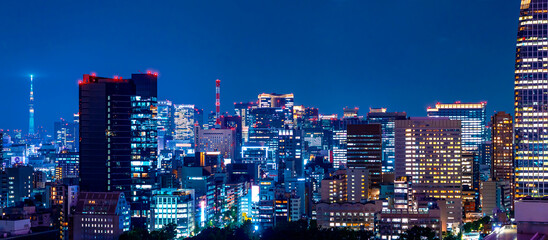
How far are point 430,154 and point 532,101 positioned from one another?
33.1 metres

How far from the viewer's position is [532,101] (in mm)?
68125

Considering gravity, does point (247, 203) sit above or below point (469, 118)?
below

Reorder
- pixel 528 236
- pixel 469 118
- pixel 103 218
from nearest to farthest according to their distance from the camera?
pixel 528 236, pixel 103 218, pixel 469 118

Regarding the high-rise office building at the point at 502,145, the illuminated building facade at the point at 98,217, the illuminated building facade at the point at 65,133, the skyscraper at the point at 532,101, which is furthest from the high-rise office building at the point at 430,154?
the illuminated building facade at the point at 65,133

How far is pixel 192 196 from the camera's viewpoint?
3211 inches

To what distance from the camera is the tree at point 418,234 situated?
61.1 m

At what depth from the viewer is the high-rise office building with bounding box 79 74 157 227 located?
81.8 m

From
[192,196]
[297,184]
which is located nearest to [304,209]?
[297,184]

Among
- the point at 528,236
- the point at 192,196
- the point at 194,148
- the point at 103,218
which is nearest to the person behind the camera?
the point at 528,236

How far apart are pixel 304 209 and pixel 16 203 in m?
35.2

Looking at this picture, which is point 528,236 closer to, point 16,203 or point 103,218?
→ point 103,218

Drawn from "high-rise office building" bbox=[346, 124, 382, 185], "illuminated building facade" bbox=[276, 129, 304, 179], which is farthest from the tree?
"illuminated building facade" bbox=[276, 129, 304, 179]

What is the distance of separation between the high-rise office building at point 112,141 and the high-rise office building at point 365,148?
34.0 metres

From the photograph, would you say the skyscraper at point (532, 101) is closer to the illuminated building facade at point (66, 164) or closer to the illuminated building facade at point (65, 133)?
the illuminated building facade at point (66, 164)
